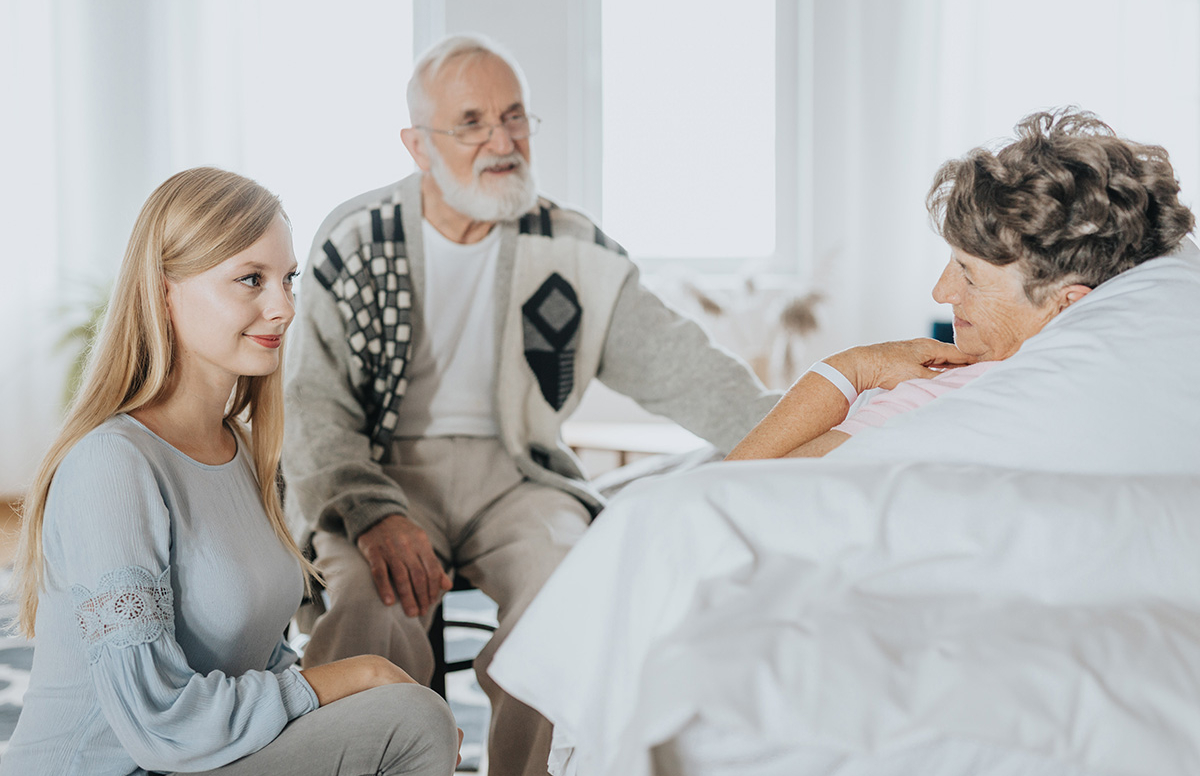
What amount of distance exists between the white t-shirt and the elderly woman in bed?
32.7 inches

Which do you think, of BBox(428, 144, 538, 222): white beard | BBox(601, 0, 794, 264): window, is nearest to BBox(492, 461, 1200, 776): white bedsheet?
BBox(428, 144, 538, 222): white beard

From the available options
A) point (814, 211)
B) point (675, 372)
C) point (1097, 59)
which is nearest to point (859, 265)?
point (814, 211)

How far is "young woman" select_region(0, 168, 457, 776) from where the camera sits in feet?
2.63

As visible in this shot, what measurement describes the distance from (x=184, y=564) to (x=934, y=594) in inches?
26.4

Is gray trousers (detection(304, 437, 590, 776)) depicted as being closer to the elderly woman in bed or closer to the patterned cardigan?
the patterned cardigan

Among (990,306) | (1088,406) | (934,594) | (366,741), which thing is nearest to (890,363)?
(990,306)

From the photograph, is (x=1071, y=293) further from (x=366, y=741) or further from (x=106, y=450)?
(x=106, y=450)

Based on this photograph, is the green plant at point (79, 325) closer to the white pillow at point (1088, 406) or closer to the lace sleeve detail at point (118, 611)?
the lace sleeve detail at point (118, 611)

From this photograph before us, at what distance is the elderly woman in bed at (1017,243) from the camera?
0.92 metres

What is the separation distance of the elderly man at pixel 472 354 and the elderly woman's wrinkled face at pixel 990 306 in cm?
71

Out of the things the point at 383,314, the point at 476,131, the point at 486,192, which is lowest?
the point at 383,314

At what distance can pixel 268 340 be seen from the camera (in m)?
1.04

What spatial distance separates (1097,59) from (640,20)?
1906 millimetres

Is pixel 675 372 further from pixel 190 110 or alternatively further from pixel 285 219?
pixel 190 110
